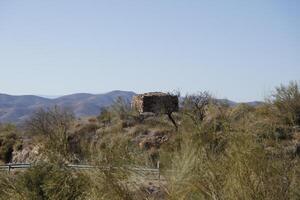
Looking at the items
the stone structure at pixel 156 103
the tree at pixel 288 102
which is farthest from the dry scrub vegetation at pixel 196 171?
the stone structure at pixel 156 103

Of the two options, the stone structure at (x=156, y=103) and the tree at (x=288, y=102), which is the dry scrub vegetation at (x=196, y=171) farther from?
the stone structure at (x=156, y=103)

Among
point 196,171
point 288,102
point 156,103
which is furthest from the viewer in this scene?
point 156,103

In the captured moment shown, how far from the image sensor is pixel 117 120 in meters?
42.6

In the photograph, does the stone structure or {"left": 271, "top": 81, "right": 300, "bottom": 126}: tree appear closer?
{"left": 271, "top": 81, "right": 300, "bottom": 126}: tree

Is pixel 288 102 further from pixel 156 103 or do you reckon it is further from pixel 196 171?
pixel 196 171

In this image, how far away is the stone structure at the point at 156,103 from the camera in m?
43.4

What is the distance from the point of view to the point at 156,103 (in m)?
44.2

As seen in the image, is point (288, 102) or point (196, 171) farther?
point (288, 102)

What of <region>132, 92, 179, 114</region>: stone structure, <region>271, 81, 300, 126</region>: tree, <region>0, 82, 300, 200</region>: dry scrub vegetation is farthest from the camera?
<region>132, 92, 179, 114</region>: stone structure

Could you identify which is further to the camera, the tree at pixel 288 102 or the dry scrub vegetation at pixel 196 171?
the tree at pixel 288 102

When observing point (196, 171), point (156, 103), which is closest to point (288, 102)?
point (156, 103)

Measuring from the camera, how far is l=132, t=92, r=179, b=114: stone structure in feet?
142

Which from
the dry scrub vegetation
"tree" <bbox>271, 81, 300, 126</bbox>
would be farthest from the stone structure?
the dry scrub vegetation

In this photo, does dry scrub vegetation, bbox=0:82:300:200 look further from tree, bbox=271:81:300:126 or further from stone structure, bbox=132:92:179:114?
stone structure, bbox=132:92:179:114
